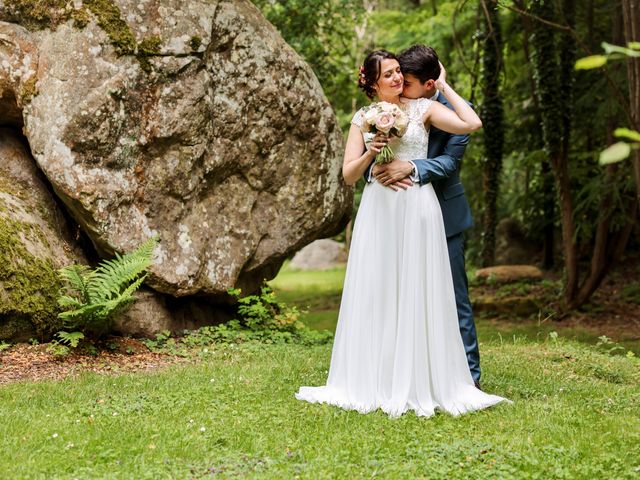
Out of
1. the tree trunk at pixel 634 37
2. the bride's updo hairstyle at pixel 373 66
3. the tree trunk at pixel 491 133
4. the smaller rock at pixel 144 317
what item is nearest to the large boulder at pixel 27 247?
the smaller rock at pixel 144 317

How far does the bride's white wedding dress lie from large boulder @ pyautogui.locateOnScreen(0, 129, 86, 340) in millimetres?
3217

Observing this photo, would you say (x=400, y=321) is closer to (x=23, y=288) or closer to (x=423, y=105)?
(x=423, y=105)

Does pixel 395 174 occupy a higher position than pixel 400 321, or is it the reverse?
pixel 395 174

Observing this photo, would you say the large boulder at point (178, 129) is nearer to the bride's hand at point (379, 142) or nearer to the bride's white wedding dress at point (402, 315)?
the bride's white wedding dress at point (402, 315)

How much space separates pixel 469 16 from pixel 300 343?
983 cm

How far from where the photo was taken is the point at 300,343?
27.9ft

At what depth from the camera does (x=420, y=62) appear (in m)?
5.44

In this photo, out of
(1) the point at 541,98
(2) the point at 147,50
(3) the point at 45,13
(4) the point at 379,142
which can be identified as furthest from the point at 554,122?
(3) the point at 45,13

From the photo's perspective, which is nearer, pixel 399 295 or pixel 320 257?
pixel 399 295

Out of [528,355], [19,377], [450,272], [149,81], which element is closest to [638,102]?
[528,355]

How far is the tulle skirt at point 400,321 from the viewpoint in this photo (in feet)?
16.9

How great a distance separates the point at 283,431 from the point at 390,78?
2.76 metres

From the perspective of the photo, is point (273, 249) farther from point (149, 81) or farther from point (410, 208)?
point (410, 208)

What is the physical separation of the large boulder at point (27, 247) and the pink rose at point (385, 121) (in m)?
4.08
